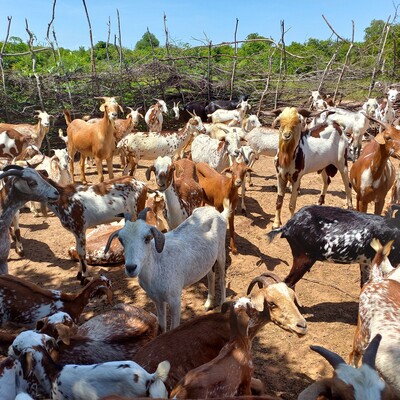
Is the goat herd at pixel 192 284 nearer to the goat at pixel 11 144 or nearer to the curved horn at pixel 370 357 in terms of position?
the curved horn at pixel 370 357

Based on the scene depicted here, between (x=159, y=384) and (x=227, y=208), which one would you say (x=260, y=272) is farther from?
(x=159, y=384)

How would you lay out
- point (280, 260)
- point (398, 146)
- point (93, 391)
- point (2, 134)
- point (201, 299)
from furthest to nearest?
point (2, 134), point (280, 260), point (398, 146), point (201, 299), point (93, 391)

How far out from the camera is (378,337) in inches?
124

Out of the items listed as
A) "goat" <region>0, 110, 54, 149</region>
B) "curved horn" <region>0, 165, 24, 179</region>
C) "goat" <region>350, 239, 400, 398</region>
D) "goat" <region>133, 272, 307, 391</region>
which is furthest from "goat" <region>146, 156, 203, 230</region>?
"goat" <region>0, 110, 54, 149</region>

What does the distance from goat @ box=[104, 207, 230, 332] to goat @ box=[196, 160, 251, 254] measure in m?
1.48

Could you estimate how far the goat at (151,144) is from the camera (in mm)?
11305

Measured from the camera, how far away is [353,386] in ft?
9.15

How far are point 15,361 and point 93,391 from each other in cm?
90

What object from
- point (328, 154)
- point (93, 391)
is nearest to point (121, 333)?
point (93, 391)

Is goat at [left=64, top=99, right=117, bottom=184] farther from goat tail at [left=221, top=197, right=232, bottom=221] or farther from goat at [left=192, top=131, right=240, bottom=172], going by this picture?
goat tail at [left=221, top=197, right=232, bottom=221]

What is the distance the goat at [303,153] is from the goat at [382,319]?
12.9ft

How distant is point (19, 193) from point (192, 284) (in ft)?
9.20

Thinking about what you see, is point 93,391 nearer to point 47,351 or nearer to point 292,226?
point 47,351

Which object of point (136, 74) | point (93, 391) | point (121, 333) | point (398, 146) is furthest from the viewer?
point (136, 74)
